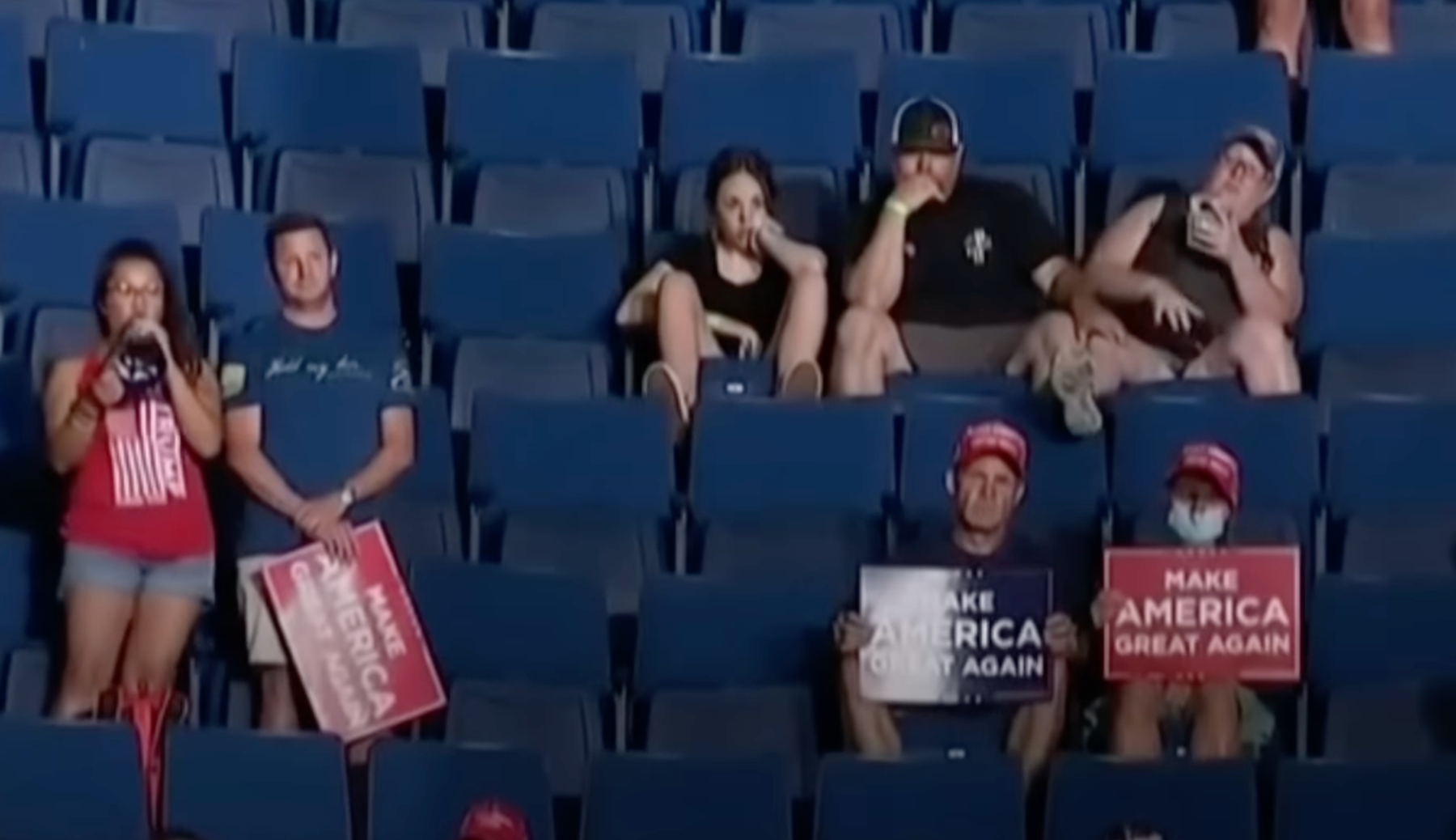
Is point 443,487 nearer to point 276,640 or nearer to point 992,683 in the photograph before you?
point 276,640

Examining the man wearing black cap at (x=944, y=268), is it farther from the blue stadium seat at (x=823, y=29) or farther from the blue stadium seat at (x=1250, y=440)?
the blue stadium seat at (x=823, y=29)

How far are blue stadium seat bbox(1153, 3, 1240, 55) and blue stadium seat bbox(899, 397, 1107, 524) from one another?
1284mm

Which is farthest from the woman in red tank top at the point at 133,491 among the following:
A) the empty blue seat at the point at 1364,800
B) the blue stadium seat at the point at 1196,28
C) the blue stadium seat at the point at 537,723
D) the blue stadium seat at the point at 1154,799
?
the blue stadium seat at the point at 1196,28

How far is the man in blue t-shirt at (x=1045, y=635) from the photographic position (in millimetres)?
5430

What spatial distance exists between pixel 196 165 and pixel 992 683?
198cm

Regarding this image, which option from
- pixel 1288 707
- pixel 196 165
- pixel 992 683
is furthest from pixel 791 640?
pixel 196 165

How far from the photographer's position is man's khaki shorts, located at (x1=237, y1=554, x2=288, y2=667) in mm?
5625

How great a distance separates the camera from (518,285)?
6.39 m

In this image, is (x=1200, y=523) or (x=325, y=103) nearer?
(x=1200, y=523)

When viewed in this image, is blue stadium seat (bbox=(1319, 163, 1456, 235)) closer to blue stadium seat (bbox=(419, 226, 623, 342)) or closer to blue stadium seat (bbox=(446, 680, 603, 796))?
blue stadium seat (bbox=(419, 226, 623, 342))

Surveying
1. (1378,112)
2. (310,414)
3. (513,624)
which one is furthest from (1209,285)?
(310,414)

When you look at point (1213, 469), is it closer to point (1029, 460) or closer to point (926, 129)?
point (1029, 460)

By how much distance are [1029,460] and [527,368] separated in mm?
886

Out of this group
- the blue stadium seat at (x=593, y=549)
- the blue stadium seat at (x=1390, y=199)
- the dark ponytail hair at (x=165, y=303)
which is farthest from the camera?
the blue stadium seat at (x=1390, y=199)
